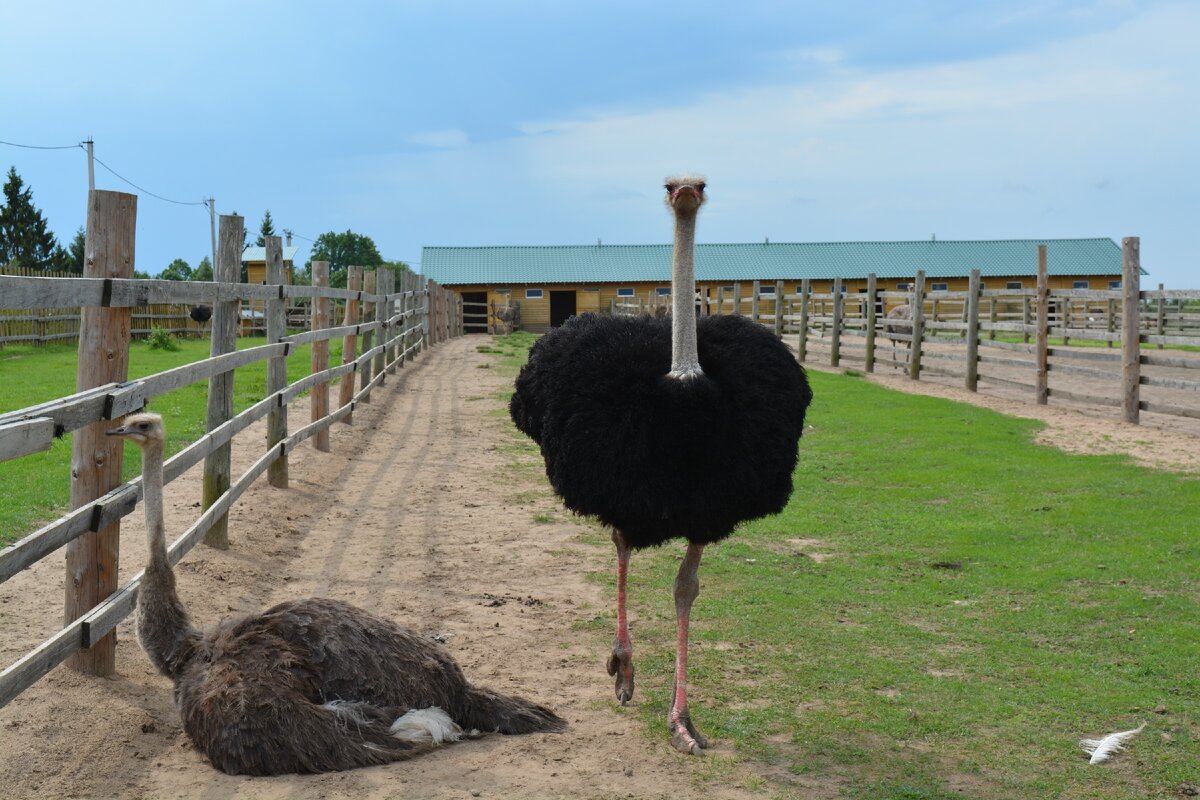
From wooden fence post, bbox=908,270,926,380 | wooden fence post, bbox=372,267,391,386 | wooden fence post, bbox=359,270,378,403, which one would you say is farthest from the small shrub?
wooden fence post, bbox=908,270,926,380

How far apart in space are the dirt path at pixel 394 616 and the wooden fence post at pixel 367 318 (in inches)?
122

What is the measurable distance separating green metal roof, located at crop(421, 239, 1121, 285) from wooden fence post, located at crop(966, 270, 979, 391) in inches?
1154

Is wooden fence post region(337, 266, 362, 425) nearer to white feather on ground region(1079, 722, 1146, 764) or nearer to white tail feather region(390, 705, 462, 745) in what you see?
white tail feather region(390, 705, 462, 745)

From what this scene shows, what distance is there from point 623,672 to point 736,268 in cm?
4497

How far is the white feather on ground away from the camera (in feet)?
12.6

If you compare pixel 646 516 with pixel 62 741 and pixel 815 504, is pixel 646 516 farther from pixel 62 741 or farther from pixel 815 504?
pixel 815 504

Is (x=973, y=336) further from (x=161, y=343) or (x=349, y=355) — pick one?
(x=161, y=343)

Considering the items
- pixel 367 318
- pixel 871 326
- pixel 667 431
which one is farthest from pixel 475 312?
pixel 667 431

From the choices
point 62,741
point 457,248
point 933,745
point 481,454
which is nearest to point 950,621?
point 933,745

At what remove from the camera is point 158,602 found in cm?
399

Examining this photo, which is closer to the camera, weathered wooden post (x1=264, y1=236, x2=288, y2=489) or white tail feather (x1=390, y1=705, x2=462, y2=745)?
white tail feather (x1=390, y1=705, x2=462, y2=745)

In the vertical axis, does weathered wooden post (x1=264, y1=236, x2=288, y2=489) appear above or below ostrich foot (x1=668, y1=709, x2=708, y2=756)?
above

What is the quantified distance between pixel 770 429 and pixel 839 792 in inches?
47.6

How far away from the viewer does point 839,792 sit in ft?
11.8
